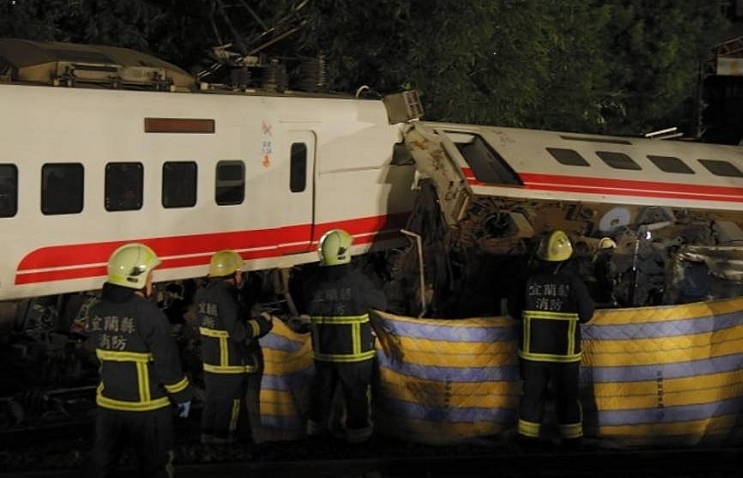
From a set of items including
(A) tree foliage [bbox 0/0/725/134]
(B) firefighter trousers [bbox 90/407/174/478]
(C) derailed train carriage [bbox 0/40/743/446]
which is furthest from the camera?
(A) tree foliage [bbox 0/0/725/134]

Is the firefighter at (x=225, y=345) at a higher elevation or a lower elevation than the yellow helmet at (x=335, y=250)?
lower

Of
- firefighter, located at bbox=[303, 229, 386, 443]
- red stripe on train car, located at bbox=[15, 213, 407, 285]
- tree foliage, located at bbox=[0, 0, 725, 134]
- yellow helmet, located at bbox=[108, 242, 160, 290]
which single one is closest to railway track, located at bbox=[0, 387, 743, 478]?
firefighter, located at bbox=[303, 229, 386, 443]

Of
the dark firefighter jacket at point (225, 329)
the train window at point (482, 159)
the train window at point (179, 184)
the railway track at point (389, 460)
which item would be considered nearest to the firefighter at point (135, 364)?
the railway track at point (389, 460)

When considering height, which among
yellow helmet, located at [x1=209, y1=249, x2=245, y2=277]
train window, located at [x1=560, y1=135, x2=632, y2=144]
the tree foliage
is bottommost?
yellow helmet, located at [x1=209, y1=249, x2=245, y2=277]

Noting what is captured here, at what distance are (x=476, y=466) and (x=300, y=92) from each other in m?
6.46

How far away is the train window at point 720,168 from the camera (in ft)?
49.0

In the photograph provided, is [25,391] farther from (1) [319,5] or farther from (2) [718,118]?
(2) [718,118]

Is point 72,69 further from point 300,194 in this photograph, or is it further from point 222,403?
point 222,403

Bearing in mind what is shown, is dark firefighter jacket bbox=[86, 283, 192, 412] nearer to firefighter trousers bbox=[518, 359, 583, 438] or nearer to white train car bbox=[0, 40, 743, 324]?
firefighter trousers bbox=[518, 359, 583, 438]

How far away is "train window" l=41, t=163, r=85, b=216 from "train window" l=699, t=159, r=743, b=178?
27.7 ft

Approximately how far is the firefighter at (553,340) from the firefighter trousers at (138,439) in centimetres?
301

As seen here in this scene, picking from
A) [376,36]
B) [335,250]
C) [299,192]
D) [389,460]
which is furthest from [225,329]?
[376,36]

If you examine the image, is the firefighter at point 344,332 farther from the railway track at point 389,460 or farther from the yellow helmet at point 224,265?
the yellow helmet at point 224,265

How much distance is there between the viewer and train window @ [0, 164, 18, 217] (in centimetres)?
975
